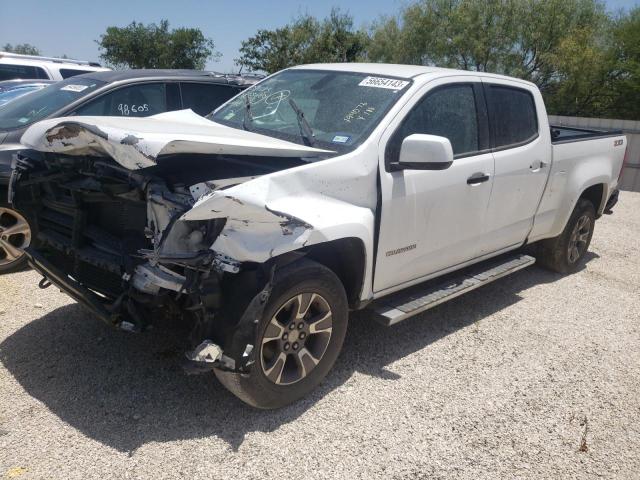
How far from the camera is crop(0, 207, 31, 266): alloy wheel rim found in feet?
16.4

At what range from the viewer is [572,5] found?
2744cm

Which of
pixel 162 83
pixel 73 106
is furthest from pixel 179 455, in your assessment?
pixel 162 83

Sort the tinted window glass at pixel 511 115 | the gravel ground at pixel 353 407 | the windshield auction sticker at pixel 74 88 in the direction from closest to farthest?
the gravel ground at pixel 353 407 → the tinted window glass at pixel 511 115 → the windshield auction sticker at pixel 74 88

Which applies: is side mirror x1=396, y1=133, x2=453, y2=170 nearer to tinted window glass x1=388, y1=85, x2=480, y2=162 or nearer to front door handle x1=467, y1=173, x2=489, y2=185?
tinted window glass x1=388, y1=85, x2=480, y2=162

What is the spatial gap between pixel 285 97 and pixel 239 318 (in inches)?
78.9

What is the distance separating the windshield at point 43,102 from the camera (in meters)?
5.48

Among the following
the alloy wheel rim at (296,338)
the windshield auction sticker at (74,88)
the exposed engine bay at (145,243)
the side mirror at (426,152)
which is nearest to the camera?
the exposed engine bay at (145,243)

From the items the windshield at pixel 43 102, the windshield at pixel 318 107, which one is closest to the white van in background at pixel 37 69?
the windshield at pixel 43 102

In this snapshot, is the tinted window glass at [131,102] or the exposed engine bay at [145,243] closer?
the exposed engine bay at [145,243]

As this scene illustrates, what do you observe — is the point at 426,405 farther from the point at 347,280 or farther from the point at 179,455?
the point at 179,455

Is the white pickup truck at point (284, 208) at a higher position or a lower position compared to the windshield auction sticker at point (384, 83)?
lower

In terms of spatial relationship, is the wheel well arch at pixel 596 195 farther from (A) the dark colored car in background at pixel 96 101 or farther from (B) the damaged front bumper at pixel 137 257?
(B) the damaged front bumper at pixel 137 257

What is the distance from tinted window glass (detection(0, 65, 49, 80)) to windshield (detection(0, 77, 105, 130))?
20.7 ft

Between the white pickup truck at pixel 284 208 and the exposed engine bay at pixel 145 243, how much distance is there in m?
0.01
